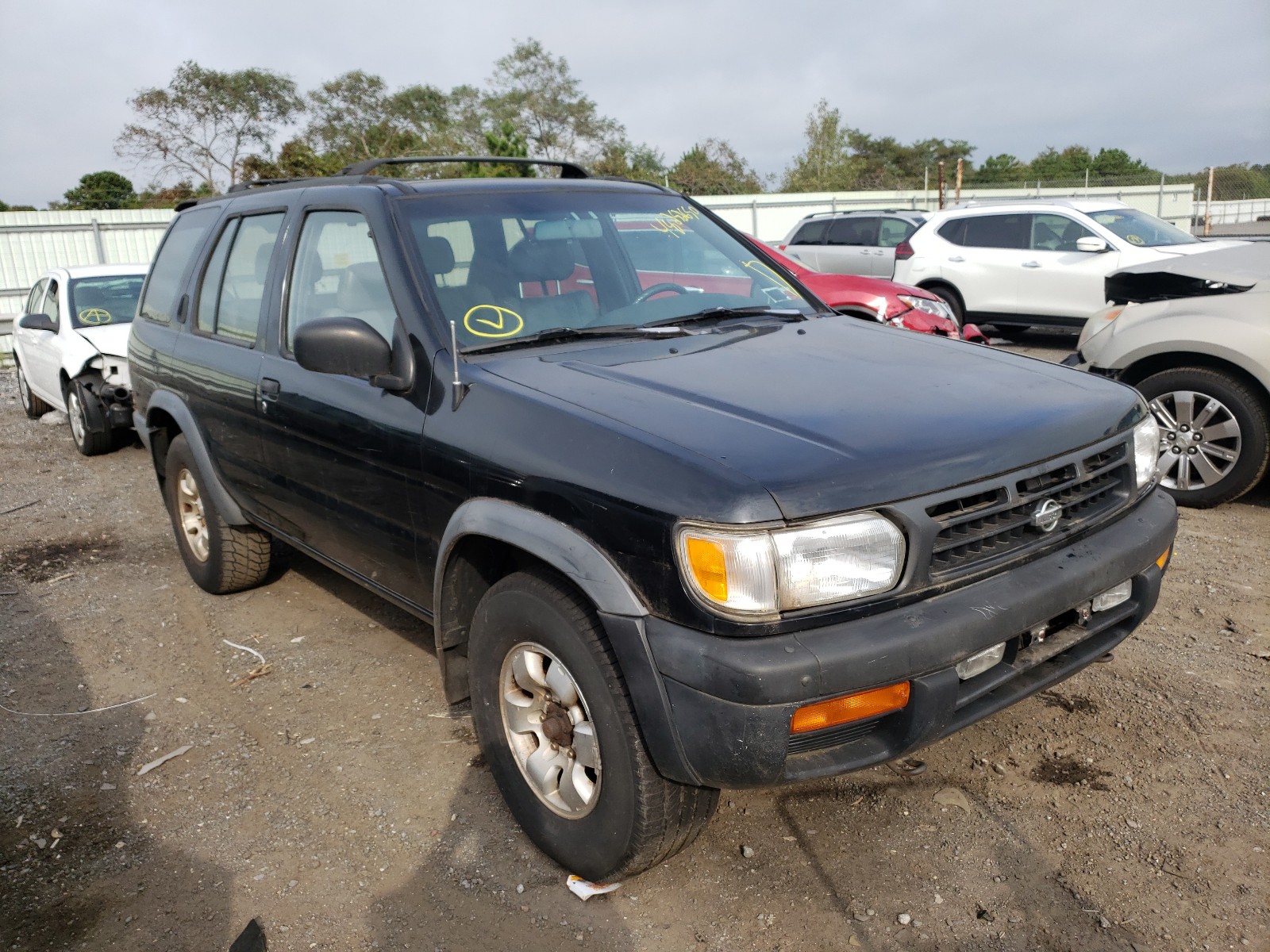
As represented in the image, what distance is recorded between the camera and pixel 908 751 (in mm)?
2230

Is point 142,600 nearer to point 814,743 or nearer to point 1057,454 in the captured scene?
point 814,743

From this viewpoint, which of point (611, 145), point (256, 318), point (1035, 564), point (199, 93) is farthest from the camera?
point (611, 145)

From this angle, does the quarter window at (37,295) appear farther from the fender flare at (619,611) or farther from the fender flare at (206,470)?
the fender flare at (619,611)

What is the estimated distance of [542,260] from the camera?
3.29 meters

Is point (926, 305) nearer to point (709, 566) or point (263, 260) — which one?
point (263, 260)

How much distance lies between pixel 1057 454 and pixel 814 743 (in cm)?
99

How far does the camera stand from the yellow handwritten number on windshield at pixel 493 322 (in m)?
2.97

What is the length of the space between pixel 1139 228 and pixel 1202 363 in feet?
21.8

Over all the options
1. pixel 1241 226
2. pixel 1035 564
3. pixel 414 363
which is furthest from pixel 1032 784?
pixel 1241 226

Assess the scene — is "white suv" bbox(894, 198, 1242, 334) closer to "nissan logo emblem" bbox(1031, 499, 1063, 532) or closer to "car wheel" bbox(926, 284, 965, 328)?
"car wheel" bbox(926, 284, 965, 328)

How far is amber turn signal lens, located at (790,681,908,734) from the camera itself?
2.10 metres

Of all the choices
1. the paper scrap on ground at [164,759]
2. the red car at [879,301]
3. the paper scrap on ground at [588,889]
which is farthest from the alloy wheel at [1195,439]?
the paper scrap on ground at [164,759]

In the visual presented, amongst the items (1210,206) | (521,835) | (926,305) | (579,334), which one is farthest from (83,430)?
(1210,206)

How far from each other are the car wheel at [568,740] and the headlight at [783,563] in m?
0.37
